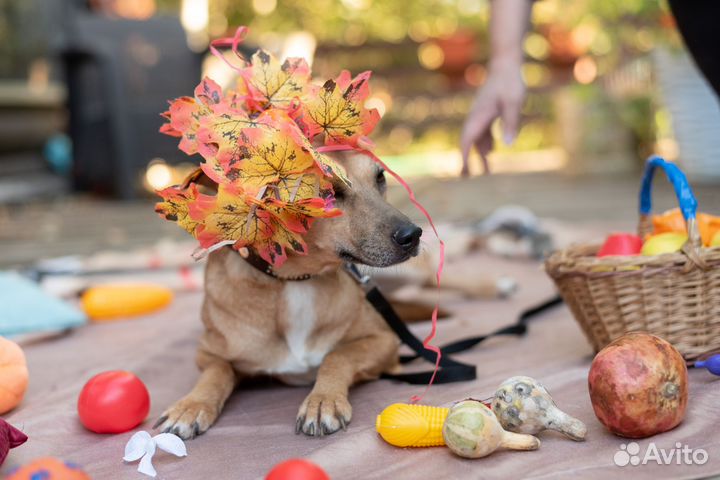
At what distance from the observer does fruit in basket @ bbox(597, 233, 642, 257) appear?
2.36m

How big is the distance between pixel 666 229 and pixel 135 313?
234cm

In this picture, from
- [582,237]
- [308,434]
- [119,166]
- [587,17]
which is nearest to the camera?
[308,434]

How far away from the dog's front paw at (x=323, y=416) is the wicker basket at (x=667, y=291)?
78 centimetres

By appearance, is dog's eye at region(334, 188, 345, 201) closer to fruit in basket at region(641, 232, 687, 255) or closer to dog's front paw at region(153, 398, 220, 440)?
dog's front paw at region(153, 398, 220, 440)

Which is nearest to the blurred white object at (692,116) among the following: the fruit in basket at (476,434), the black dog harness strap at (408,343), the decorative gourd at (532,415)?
the black dog harness strap at (408,343)

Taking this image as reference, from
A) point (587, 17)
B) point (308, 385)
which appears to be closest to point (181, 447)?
point (308, 385)

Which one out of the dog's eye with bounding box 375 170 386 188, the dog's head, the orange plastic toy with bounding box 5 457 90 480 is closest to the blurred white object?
the dog's eye with bounding box 375 170 386 188

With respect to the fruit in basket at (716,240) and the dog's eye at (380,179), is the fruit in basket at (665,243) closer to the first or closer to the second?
the fruit in basket at (716,240)

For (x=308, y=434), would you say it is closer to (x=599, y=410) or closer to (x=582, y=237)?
(x=599, y=410)

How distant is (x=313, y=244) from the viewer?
211cm

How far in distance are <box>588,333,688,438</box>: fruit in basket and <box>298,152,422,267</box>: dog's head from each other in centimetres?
56

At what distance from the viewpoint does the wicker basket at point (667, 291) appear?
209 cm

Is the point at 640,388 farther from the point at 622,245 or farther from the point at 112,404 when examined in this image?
the point at 112,404

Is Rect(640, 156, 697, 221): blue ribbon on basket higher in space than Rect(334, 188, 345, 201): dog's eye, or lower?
higher
